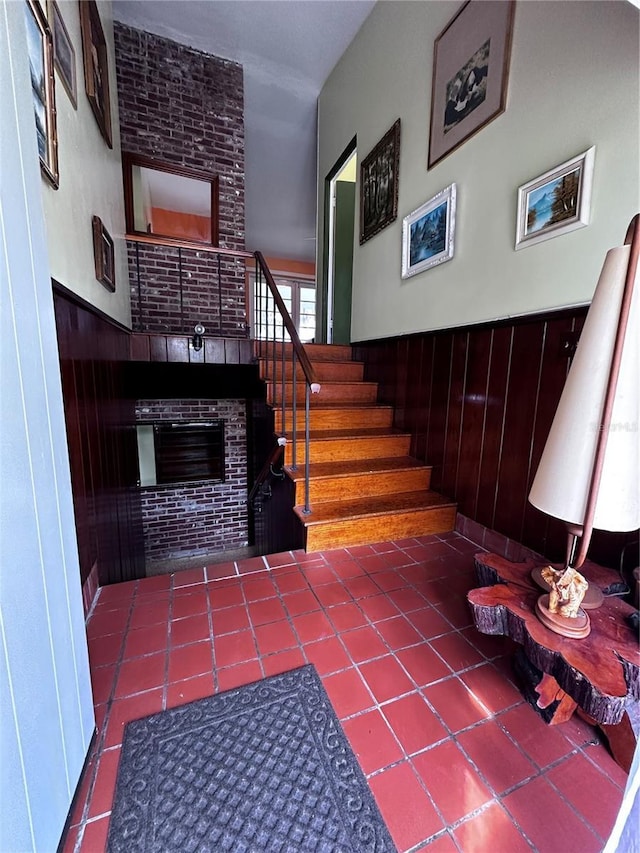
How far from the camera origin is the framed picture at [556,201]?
4.58 ft

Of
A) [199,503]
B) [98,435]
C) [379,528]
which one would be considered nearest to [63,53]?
[98,435]

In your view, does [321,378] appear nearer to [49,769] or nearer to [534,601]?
[534,601]

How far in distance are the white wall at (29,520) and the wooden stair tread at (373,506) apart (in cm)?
126

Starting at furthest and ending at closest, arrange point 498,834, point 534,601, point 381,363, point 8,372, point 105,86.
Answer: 1. point 381,363
2. point 105,86
3. point 534,601
4. point 498,834
5. point 8,372

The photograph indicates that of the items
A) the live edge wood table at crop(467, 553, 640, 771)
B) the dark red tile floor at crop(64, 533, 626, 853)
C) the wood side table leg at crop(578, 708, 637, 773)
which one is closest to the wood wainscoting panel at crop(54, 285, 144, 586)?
the dark red tile floor at crop(64, 533, 626, 853)

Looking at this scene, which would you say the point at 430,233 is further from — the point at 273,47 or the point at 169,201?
the point at 169,201

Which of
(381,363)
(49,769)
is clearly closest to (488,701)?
(49,769)

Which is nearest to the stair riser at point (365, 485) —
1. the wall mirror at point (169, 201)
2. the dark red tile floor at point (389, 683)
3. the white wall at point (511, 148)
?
the dark red tile floor at point (389, 683)

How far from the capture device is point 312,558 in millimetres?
1878

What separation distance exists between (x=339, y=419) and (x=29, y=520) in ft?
7.07

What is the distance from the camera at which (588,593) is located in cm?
111

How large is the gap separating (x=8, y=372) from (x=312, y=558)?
1.59 meters

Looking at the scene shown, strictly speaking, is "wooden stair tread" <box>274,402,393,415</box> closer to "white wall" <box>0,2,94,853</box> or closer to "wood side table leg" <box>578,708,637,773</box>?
"white wall" <box>0,2,94,853</box>

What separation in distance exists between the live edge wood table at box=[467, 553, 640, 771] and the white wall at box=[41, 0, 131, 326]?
1.91m
